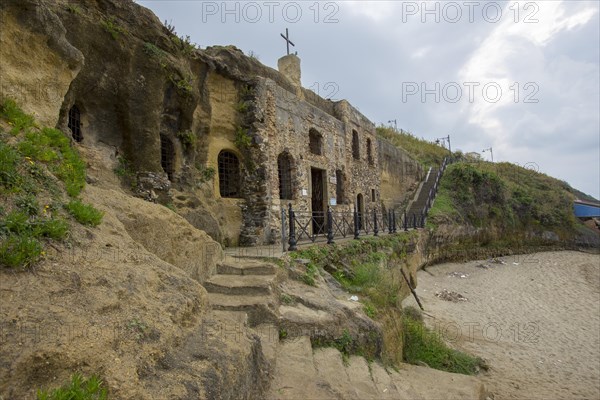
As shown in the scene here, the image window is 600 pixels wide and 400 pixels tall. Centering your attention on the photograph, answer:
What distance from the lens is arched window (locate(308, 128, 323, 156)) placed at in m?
13.4

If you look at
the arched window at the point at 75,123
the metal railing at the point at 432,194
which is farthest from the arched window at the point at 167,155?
the metal railing at the point at 432,194

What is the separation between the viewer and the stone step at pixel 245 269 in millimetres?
5738

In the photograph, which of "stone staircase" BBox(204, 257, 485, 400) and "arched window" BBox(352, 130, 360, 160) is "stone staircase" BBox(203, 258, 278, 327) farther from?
"arched window" BBox(352, 130, 360, 160)

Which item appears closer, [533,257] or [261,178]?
[261,178]

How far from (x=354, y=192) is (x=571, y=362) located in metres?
9.39

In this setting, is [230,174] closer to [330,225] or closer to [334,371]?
[330,225]

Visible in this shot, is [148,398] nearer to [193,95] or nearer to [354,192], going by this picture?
[193,95]

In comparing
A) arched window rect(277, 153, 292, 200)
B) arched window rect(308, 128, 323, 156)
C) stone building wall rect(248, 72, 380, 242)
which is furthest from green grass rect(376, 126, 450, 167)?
arched window rect(277, 153, 292, 200)

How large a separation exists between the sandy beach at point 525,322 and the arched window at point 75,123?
9455 millimetres

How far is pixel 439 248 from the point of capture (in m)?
19.0

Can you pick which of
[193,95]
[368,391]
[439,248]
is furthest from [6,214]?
[439,248]

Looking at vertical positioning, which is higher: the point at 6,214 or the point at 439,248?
the point at 6,214

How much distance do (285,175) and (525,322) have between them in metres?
8.99

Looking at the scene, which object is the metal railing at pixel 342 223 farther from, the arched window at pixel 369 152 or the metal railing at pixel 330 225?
the arched window at pixel 369 152
